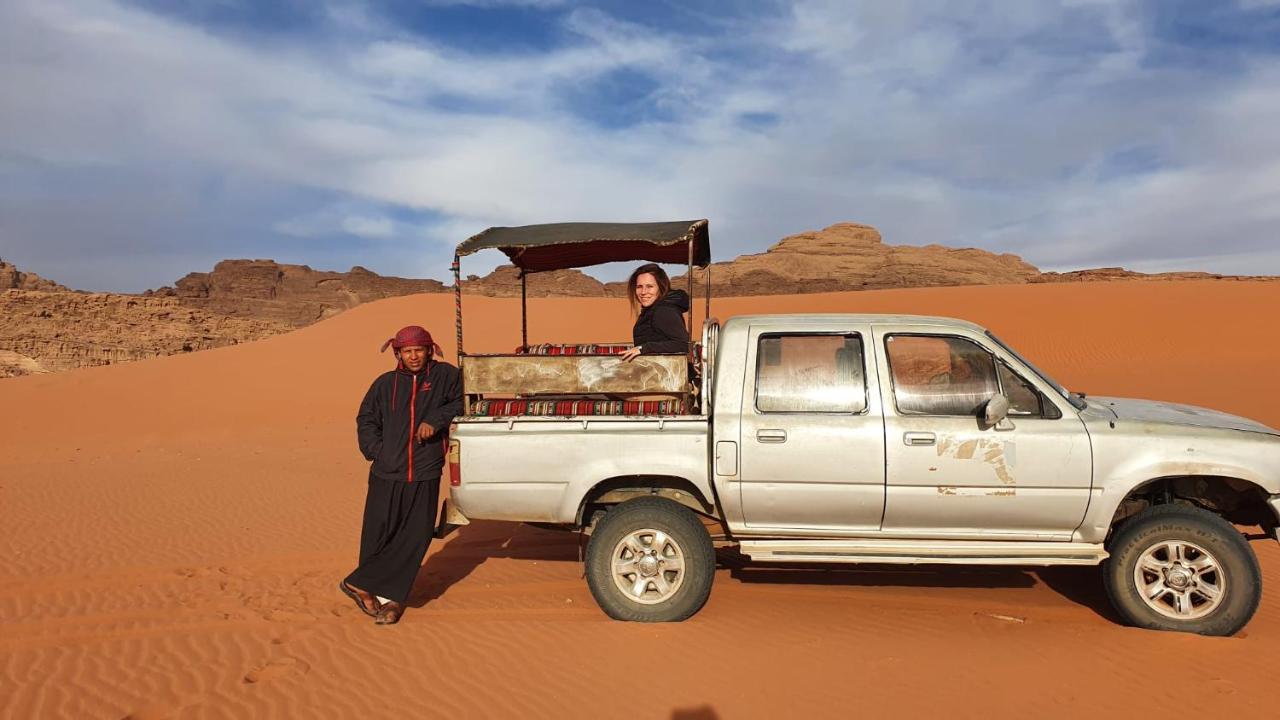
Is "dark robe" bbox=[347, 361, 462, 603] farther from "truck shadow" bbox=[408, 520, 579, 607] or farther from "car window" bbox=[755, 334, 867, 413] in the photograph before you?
"car window" bbox=[755, 334, 867, 413]

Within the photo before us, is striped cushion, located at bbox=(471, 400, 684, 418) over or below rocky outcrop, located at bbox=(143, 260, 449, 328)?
below

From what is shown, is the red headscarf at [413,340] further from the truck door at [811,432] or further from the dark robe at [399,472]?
the truck door at [811,432]

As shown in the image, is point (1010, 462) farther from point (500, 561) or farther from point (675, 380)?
point (500, 561)

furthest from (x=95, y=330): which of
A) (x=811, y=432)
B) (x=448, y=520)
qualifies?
(x=811, y=432)

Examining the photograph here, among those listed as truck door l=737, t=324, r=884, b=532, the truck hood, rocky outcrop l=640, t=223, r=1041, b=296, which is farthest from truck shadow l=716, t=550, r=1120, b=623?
rocky outcrop l=640, t=223, r=1041, b=296

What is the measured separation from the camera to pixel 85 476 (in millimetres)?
11828

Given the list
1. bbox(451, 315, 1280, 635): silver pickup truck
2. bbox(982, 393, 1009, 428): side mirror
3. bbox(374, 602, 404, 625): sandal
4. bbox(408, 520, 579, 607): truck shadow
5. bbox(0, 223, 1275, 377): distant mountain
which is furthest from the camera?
bbox(0, 223, 1275, 377): distant mountain

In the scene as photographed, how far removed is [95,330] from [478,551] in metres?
47.8

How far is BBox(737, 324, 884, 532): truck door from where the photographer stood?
4.64 metres

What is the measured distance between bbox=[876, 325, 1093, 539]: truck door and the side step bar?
7 centimetres

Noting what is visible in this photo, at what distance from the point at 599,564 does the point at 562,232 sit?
2470 mm

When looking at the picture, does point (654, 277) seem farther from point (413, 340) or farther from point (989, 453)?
point (989, 453)

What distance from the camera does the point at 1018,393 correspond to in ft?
15.4

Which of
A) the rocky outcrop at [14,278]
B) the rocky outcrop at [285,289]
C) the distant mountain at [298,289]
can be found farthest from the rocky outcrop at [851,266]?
the rocky outcrop at [14,278]
